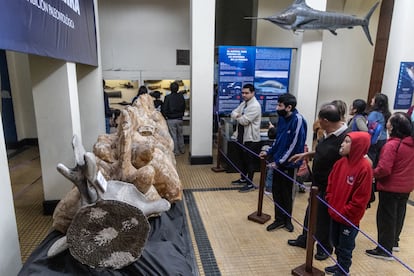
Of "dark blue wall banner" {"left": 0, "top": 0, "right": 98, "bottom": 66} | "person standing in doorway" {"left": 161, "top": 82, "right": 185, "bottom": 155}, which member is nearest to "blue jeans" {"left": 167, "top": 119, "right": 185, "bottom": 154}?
"person standing in doorway" {"left": 161, "top": 82, "right": 185, "bottom": 155}

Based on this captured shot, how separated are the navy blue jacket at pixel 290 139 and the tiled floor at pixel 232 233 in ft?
3.06

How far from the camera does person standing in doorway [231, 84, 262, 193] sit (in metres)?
4.88

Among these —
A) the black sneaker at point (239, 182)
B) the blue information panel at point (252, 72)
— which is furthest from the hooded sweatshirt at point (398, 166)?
the blue information panel at point (252, 72)

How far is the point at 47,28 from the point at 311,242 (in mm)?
3290

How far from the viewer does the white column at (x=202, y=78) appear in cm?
570

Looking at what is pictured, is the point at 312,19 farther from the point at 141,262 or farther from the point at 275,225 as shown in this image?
the point at 141,262

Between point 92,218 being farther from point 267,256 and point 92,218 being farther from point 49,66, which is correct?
point 49,66

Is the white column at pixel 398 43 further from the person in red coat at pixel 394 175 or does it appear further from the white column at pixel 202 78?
the white column at pixel 202 78

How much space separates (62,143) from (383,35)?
22.7 feet

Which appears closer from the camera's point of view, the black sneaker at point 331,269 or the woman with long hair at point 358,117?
the black sneaker at point 331,269

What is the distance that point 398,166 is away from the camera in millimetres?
3023

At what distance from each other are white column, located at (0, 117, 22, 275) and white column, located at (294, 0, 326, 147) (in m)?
5.25

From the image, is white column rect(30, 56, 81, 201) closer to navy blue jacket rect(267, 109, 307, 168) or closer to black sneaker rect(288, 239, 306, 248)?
navy blue jacket rect(267, 109, 307, 168)

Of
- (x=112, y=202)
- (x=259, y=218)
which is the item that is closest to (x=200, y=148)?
(x=259, y=218)
